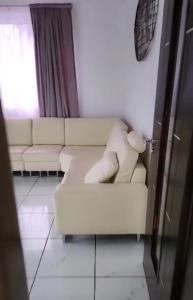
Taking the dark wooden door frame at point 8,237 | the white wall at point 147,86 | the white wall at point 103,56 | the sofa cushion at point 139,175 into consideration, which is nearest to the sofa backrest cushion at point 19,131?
the white wall at point 103,56

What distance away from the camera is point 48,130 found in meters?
3.80

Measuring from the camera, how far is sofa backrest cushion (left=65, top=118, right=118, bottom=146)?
377 cm

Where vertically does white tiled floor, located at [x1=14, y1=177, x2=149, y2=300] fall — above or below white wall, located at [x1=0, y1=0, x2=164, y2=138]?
below

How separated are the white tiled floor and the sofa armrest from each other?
6.0 inches

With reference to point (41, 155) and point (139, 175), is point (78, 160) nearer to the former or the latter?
point (41, 155)

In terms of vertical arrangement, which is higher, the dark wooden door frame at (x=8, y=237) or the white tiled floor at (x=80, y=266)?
the dark wooden door frame at (x=8, y=237)

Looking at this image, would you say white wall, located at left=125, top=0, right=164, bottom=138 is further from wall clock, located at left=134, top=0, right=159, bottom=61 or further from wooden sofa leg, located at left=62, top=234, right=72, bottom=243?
wooden sofa leg, located at left=62, top=234, right=72, bottom=243

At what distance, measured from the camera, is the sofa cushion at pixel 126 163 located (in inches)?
76.4

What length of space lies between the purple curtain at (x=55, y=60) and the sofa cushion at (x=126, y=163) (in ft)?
6.82

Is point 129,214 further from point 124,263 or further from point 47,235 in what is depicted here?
point 47,235

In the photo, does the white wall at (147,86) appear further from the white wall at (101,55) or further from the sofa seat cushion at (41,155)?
the sofa seat cushion at (41,155)

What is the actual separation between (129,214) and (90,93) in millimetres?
2524

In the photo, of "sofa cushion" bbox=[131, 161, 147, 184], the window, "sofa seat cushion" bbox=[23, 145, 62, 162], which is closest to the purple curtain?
the window

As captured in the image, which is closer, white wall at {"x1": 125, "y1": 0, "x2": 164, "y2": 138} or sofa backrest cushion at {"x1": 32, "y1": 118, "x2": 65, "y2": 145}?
white wall at {"x1": 125, "y1": 0, "x2": 164, "y2": 138}
